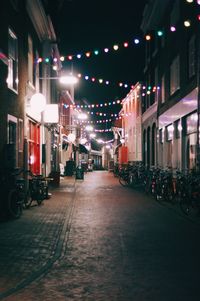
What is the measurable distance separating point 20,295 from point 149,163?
2461 cm

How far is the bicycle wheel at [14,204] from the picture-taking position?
11.8m

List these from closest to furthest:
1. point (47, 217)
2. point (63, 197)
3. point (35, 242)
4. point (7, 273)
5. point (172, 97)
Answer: point (7, 273)
point (35, 242)
point (47, 217)
point (63, 197)
point (172, 97)

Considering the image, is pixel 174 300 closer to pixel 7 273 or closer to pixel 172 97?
pixel 7 273

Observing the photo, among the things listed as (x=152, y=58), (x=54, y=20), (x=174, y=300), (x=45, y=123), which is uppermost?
(x=54, y=20)

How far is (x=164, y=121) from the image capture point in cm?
2355

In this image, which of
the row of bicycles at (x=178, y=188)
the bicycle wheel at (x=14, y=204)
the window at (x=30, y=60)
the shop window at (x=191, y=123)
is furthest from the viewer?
the window at (x=30, y=60)

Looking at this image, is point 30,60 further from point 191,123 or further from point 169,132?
point 169,132

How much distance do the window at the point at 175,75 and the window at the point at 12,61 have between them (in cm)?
746

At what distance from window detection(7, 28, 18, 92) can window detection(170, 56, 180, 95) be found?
7.46 metres

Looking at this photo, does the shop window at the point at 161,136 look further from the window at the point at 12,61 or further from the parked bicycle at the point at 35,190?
the window at the point at 12,61

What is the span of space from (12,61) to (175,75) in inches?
326

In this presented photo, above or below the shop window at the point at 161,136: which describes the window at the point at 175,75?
above

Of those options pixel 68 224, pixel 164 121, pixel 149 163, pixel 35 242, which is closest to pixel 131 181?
pixel 149 163

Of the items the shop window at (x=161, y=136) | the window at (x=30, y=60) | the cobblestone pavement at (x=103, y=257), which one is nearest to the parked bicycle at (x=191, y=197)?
the cobblestone pavement at (x=103, y=257)
